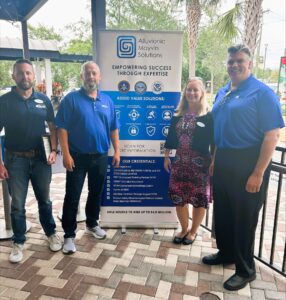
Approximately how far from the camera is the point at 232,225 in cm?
236

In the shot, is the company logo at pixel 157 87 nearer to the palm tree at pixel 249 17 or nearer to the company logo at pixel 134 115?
the company logo at pixel 134 115

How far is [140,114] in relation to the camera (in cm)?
294

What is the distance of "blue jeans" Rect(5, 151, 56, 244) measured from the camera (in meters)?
2.46

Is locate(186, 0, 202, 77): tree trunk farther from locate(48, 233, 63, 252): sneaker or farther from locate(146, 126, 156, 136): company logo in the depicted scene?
locate(48, 233, 63, 252): sneaker

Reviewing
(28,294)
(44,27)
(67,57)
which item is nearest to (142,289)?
(28,294)

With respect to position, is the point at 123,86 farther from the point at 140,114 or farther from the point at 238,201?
the point at 238,201

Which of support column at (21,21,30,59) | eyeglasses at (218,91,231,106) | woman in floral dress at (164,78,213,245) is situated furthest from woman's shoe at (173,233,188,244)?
support column at (21,21,30,59)

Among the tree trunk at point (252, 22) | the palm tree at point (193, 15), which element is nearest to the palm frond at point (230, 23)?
the tree trunk at point (252, 22)

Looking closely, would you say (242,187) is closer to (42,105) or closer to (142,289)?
(142,289)

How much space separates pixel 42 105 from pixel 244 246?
199 centimetres

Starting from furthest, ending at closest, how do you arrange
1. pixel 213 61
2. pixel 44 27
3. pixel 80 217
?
pixel 44 27
pixel 213 61
pixel 80 217

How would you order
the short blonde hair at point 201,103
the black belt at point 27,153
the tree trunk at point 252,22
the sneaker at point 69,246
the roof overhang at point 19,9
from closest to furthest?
the black belt at point 27,153 < the short blonde hair at point 201,103 < the sneaker at point 69,246 < the roof overhang at point 19,9 < the tree trunk at point 252,22

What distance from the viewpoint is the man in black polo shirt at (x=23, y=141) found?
2.37 m

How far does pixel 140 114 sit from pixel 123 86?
319 millimetres
